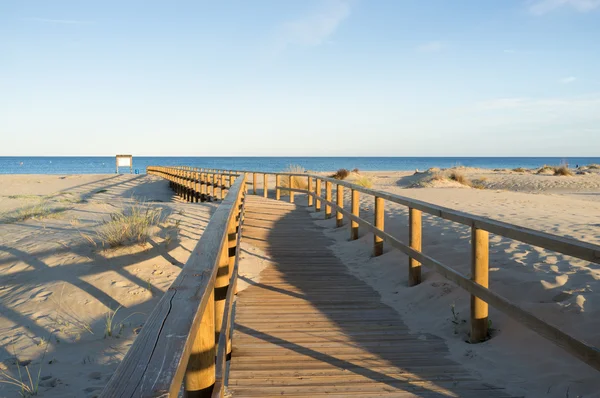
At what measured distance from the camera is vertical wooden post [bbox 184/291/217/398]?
6.49 ft

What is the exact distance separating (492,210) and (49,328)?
9437 millimetres

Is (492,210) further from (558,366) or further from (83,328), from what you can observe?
(83,328)

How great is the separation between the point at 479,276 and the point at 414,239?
1.63 meters

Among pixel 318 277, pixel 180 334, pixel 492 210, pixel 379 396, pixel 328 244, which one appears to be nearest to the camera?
pixel 180 334

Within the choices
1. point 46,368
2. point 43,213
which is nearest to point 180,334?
point 46,368

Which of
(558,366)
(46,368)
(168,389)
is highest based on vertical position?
(168,389)

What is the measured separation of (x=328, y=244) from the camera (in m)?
8.91

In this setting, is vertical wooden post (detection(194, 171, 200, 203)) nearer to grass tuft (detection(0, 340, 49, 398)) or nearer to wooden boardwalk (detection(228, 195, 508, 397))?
wooden boardwalk (detection(228, 195, 508, 397))

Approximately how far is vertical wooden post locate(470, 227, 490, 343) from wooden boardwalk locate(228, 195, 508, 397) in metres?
0.32

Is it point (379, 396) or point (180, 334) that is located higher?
point (180, 334)

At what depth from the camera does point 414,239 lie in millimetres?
5664

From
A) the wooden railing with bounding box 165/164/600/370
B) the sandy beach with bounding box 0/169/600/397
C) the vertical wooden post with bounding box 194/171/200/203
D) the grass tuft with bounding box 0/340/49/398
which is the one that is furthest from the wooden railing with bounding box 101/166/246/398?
the vertical wooden post with bounding box 194/171/200/203

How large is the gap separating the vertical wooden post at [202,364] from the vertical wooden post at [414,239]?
12.9 ft

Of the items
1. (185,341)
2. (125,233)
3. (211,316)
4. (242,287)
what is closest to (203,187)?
(125,233)
